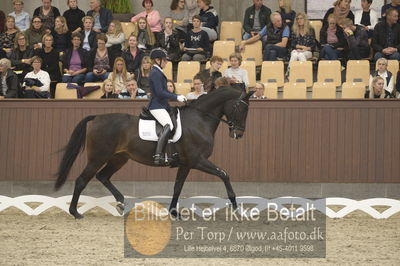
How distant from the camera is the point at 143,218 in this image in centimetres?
1109

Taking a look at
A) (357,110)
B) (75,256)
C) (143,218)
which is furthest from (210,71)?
(75,256)

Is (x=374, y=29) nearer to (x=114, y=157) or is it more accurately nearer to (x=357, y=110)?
(x=357, y=110)

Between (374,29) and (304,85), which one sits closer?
(304,85)

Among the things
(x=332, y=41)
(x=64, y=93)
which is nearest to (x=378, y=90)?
(x=332, y=41)

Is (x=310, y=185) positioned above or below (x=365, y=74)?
below

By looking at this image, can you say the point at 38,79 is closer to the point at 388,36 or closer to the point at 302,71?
the point at 302,71

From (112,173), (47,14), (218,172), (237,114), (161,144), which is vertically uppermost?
(47,14)

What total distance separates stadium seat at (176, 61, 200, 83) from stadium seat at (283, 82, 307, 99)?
1665mm

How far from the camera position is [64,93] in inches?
576

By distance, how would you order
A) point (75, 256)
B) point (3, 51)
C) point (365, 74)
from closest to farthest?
point (75, 256) < point (365, 74) < point (3, 51)

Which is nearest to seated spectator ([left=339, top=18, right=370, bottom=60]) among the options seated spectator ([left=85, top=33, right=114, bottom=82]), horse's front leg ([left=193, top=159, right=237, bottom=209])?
seated spectator ([left=85, top=33, right=114, bottom=82])

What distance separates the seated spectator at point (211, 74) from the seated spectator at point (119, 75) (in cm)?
117

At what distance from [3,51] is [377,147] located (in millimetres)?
6842

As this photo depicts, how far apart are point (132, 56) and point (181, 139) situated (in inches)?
164
